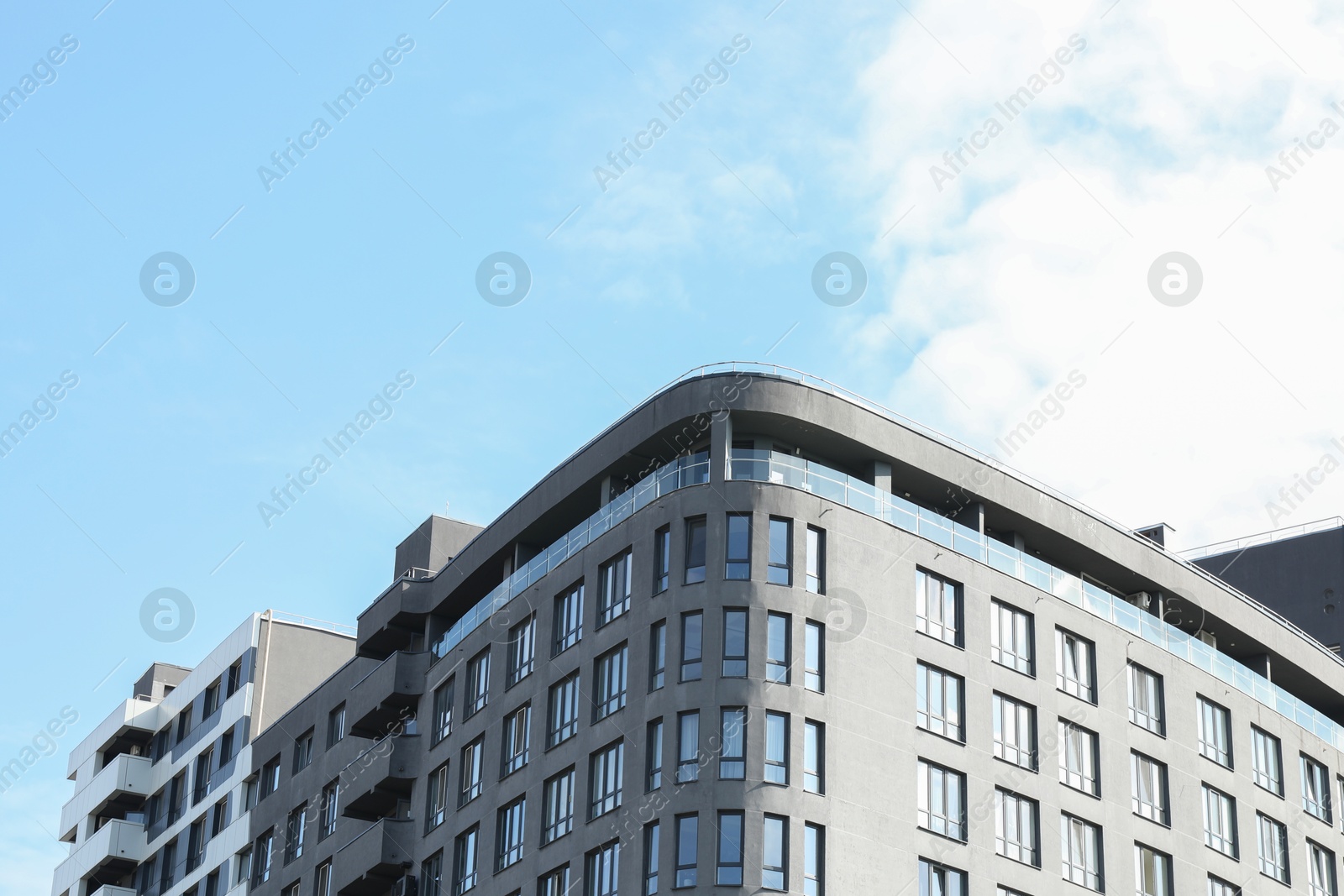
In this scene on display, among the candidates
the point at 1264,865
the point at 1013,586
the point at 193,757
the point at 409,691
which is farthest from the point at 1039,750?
the point at 193,757

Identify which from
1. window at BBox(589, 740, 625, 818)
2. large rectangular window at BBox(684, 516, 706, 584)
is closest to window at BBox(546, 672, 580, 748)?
window at BBox(589, 740, 625, 818)

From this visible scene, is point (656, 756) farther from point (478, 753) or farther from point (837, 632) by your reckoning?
point (478, 753)

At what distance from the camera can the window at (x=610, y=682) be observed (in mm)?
59969

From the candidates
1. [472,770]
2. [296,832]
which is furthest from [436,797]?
[296,832]

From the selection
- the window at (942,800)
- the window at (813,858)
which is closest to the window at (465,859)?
the window at (813,858)

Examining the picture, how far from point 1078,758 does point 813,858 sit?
12.7 m

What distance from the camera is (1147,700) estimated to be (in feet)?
220

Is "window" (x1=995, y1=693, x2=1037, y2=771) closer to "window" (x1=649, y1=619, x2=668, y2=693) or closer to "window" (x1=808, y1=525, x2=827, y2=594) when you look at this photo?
"window" (x1=808, y1=525, x2=827, y2=594)

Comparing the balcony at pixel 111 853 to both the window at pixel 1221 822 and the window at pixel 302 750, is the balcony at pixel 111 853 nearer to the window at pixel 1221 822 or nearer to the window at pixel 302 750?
the window at pixel 302 750

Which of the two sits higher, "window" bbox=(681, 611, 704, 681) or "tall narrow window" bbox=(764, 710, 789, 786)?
"window" bbox=(681, 611, 704, 681)

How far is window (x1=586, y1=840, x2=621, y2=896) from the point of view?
187 feet

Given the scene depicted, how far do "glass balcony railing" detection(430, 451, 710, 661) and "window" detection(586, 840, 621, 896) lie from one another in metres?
10.8

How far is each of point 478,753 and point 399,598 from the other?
1003 centimetres

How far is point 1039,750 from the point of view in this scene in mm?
62375
